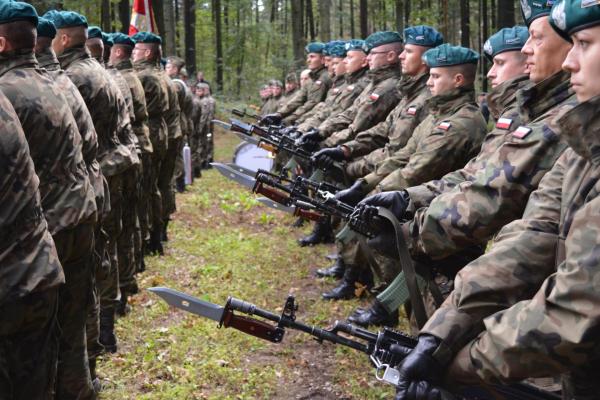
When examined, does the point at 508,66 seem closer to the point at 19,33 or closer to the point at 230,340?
the point at 19,33

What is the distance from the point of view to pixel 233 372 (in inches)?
221

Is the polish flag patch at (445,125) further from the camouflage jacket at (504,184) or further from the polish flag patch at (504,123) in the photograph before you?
the camouflage jacket at (504,184)

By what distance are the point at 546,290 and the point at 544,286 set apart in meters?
0.02

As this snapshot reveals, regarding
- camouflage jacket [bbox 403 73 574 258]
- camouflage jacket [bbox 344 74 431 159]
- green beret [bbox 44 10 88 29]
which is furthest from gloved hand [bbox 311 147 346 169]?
camouflage jacket [bbox 403 73 574 258]

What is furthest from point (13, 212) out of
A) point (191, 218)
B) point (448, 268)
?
point (191, 218)

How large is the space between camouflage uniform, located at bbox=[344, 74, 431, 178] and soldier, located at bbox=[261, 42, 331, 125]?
5.13m

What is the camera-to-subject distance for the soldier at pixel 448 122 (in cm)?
517

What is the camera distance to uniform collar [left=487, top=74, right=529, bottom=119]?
412 cm

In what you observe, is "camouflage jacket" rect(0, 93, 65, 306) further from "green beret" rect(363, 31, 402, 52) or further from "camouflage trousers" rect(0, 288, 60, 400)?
"green beret" rect(363, 31, 402, 52)

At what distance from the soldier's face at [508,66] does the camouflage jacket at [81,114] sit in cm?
267

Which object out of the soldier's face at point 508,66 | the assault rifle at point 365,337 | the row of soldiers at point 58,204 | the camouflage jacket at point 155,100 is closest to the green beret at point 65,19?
the row of soldiers at point 58,204

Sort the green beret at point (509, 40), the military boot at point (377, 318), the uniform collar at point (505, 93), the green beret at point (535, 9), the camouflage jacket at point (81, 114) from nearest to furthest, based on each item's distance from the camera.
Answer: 1. the green beret at point (535, 9)
2. the uniform collar at point (505, 93)
3. the green beret at point (509, 40)
4. the camouflage jacket at point (81, 114)
5. the military boot at point (377, 318)

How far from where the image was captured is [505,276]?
2596mm

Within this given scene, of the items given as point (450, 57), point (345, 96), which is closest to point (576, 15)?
point (450, 57)
